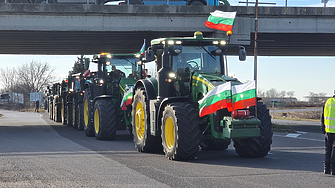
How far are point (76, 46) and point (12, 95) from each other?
227 ft

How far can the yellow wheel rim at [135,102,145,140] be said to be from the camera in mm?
13633

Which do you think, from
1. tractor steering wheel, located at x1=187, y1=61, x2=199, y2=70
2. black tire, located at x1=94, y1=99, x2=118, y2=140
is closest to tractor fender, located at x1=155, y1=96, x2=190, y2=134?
tractor steering wheel, located at x1=187, y1=61, x2=199, y2=70

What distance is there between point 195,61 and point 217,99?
1.92 m

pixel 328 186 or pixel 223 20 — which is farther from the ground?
pixel 223 20

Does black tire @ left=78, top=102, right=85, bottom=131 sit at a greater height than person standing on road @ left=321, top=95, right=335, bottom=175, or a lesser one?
lesser

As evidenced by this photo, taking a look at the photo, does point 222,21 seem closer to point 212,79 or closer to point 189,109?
point 212,79

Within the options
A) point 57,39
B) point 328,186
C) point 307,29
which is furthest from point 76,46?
point 328,186

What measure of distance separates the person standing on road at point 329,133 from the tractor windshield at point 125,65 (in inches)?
388

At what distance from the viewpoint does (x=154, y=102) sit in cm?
1251

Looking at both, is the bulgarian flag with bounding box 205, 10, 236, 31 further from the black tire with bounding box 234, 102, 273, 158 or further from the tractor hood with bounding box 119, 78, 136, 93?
the tractor hood with bounding box 119, 78, 136, 93

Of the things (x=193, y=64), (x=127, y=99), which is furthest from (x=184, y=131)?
(x=127, y=99)

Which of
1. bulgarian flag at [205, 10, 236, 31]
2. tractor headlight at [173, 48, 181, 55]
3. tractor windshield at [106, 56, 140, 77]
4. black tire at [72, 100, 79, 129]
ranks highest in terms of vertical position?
bulgarian flag at [205, 10, 236, 31]

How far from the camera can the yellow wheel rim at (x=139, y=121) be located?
13633mm

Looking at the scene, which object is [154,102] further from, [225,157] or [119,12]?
[119,12]
